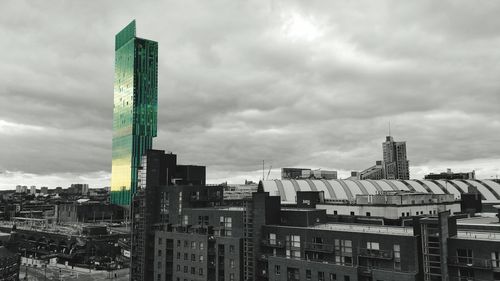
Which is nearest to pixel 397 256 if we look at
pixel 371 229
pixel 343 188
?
pixel 371 229

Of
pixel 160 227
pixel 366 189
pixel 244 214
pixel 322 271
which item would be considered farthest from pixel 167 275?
Answer: pixel 366 189

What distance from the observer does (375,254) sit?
78625 mm

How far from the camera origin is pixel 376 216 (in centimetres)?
12212

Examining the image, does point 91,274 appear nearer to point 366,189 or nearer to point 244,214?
point 244,214

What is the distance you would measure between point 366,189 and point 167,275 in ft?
349

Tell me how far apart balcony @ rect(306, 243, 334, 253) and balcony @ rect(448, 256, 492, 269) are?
22036 millimetres

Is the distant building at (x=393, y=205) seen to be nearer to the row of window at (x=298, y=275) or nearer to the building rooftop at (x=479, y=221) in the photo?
the building rooftop at (x=479, y=221)

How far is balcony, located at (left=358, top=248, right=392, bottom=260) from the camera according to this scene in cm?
7705

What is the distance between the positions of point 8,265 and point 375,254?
120047 millimetres

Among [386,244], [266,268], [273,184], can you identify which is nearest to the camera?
[386,244]

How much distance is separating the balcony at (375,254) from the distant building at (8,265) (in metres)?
115

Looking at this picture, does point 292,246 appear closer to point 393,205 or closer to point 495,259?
point 495,259

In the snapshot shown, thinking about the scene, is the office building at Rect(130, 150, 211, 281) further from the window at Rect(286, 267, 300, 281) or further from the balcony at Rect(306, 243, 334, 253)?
the balcony at Rect(306, 243, 334, 253)

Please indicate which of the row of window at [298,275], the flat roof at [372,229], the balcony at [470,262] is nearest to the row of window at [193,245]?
the row of window at [298,275]
